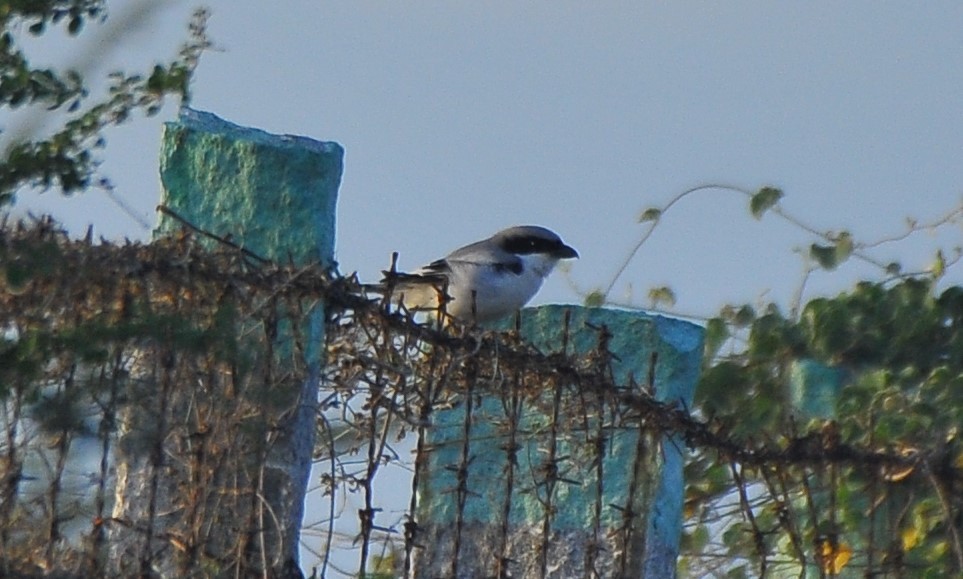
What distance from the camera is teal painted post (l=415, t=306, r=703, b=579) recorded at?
5355mm

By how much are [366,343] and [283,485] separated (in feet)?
1.37

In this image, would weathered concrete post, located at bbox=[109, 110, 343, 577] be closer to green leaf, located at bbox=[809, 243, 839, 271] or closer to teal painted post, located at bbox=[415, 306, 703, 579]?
teal painted post, located at bbox=[415, 306, 703, 579]

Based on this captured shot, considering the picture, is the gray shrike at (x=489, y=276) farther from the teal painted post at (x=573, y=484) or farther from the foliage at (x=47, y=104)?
the foliage at (x=47, y=104)

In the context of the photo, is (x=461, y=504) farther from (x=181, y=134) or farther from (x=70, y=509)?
(x=70, y=509)

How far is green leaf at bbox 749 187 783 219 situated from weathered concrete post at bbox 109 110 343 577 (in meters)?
3.29

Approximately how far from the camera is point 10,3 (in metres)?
1.84

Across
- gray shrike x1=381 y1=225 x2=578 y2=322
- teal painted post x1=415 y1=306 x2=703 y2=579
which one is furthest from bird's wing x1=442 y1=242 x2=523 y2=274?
teal painted post x1=415 y1=306 x2=703 y2=579

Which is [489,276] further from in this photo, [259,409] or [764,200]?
[259,409]

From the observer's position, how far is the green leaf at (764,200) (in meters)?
7.70

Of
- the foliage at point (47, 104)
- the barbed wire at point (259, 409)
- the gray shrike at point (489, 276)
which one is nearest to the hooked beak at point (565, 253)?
the gray shrike at point (489, 276)

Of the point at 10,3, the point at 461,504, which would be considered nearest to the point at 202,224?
the point at 461,504

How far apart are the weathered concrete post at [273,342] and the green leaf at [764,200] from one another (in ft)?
10.8

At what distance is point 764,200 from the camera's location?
25.3 feet

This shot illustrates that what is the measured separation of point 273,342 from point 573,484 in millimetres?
1879
